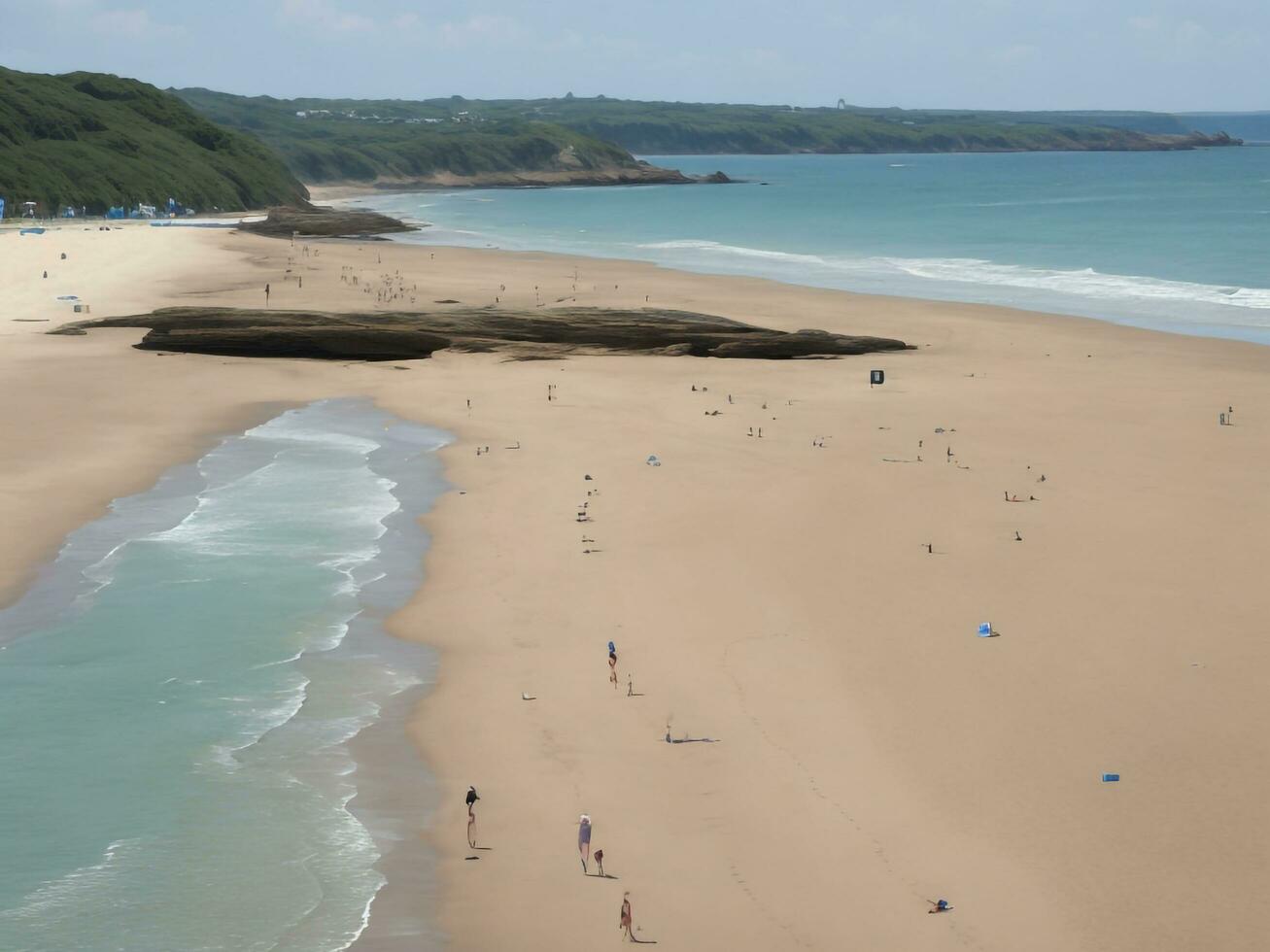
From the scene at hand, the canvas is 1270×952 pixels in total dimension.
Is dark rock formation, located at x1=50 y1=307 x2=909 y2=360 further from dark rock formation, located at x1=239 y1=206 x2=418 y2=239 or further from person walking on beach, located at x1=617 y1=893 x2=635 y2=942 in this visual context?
dark rock formation, located at x1=239 y1=206 x2=418 y2=239

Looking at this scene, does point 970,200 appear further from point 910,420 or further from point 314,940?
point 314,940

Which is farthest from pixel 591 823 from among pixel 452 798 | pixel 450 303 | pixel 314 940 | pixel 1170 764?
pixel 450 303

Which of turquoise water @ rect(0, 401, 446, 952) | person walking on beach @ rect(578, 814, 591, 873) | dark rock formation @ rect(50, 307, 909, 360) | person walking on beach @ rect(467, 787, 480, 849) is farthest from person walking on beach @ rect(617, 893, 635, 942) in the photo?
dark rock formation @ rect(50, 307, 909, 360)

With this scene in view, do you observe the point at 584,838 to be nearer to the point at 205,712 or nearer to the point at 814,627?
the point at 205,712

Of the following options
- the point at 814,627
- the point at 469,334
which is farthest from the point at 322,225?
the point at 814,627

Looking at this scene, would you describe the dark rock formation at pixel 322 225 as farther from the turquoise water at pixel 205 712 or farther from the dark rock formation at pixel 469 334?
the turquoise water at pixel 205 712
